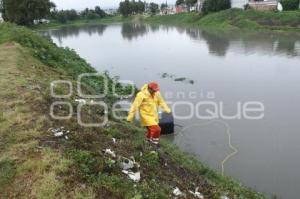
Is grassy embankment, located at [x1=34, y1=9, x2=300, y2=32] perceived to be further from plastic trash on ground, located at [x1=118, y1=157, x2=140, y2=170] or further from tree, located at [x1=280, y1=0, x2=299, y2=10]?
plastic trash on ground, located at [x1=118, y1=157, x2=140, y2=170]

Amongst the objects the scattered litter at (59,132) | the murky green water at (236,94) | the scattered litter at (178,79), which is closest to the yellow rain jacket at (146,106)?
the scattered litter at (59,132)

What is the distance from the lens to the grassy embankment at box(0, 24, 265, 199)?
6.47m

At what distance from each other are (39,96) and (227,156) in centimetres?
620

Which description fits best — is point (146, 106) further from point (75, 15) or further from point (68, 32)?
point (75, 15)

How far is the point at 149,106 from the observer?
9281 mm

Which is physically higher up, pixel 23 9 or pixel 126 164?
pixel 23 9

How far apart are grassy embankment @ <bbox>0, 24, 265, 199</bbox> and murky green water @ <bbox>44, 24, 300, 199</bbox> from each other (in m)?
2.15

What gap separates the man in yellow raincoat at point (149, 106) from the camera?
29.9 ft

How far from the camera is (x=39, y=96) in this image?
1115cm

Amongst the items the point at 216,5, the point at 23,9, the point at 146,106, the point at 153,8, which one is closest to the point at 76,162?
the point at 146,106

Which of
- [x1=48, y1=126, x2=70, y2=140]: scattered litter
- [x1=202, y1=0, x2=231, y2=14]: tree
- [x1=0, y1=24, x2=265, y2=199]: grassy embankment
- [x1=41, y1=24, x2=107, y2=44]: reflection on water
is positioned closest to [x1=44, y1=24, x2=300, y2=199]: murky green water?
[x1=0, y1=24, x2=265, y2=199]: grassy embankment

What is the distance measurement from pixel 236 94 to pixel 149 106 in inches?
447

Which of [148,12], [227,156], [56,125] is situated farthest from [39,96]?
[148,12]

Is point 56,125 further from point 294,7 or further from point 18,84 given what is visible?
point 294,7
